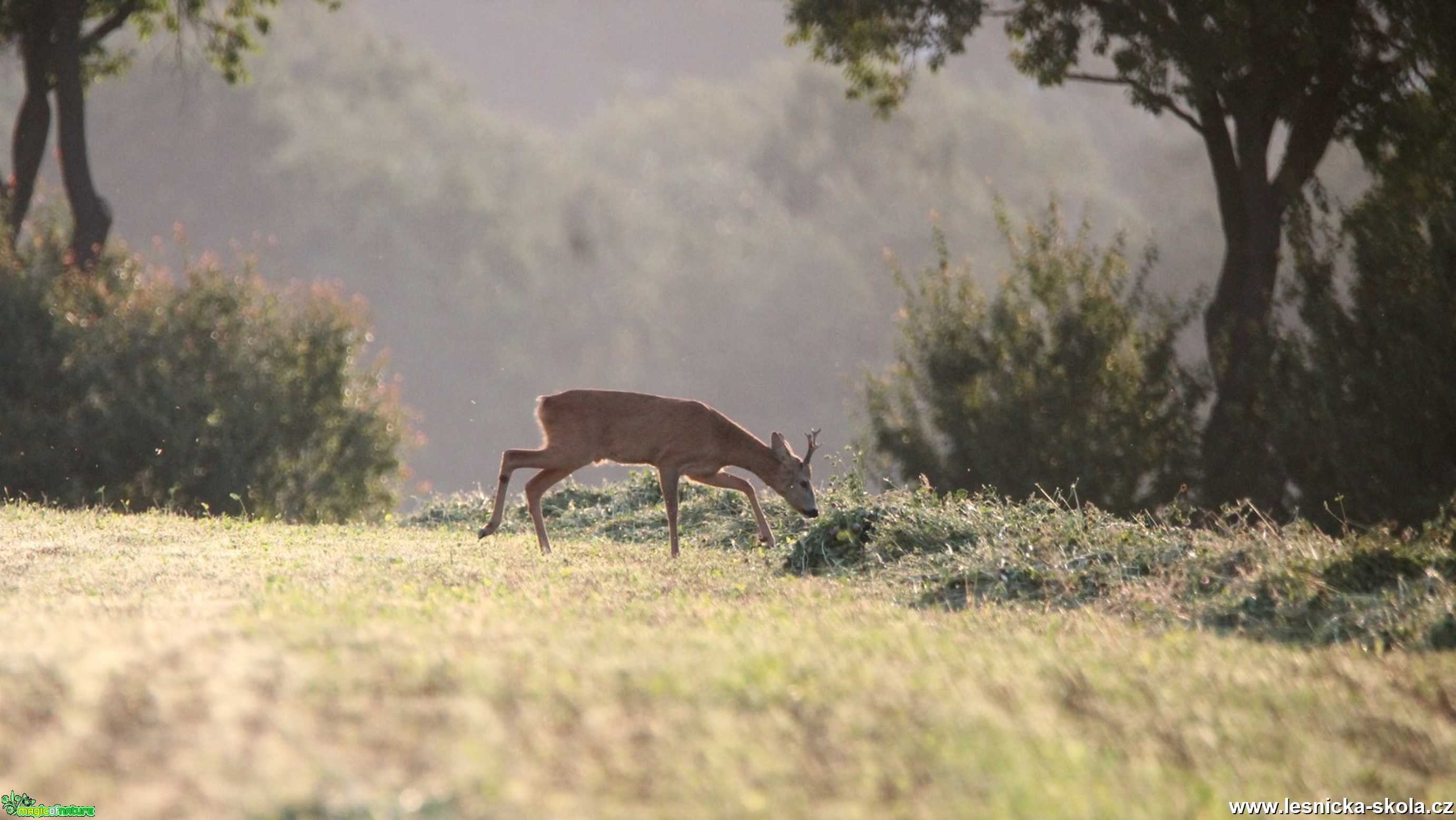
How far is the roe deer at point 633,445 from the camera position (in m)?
10.8

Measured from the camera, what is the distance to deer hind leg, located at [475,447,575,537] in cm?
1074

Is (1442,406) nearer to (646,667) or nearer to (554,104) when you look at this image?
(646,667)

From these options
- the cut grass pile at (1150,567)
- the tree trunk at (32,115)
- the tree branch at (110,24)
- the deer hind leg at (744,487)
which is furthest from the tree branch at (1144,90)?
the tree trunk at (32,115)

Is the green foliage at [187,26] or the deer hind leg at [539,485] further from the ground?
the green foliage at [187,26]

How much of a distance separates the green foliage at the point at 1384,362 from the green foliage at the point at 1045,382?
2.69 meters

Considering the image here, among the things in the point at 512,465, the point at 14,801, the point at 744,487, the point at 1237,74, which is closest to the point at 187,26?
the point at 512,465

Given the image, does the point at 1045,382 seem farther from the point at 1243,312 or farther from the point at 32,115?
the point at 32,115

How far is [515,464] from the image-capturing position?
1088cm

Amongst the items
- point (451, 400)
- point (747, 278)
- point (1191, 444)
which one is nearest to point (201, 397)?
point (1191, 444)

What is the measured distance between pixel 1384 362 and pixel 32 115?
1707 cm

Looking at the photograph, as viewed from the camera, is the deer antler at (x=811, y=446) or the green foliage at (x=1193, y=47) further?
the green foliage at (x=1193, y=47)

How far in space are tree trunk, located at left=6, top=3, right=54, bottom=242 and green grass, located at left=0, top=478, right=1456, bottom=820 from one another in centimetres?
1341

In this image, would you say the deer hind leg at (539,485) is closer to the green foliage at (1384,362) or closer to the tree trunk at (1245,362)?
the green foliage at (1384,362)

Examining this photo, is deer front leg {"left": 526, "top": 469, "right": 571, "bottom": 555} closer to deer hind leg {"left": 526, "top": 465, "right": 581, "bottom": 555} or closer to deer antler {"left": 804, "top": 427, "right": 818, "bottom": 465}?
deer hind leg {"left": 526, "top": 465, "right": 581, "bottom": 555}
